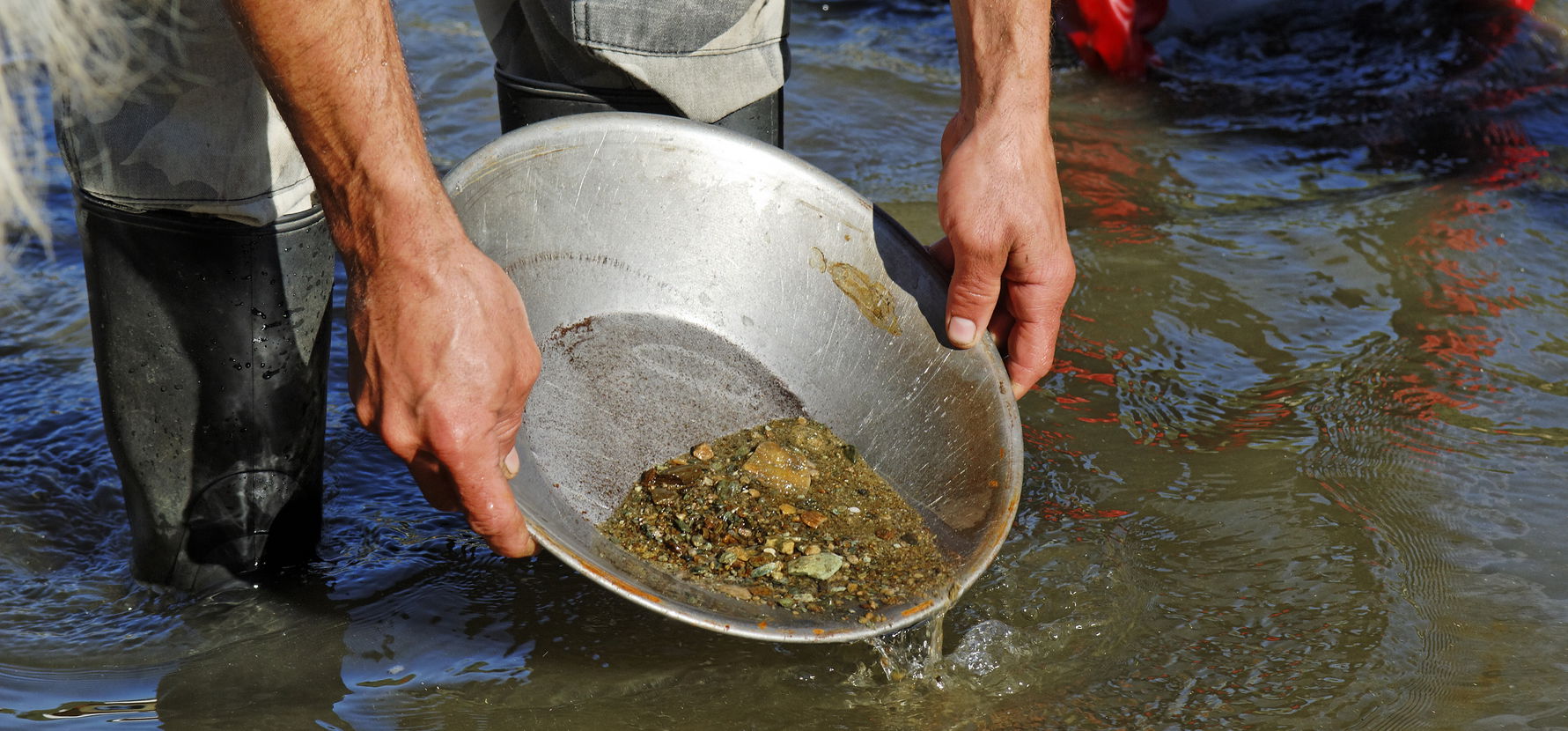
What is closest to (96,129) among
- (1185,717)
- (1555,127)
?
(1185,717)

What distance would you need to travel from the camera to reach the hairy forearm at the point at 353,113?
131 cm

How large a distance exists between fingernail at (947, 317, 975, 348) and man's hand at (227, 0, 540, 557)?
63 cm

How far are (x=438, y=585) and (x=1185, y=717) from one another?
1.18 metres

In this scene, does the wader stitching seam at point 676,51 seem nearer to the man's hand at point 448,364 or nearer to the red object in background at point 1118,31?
the man's hand at point 448,364

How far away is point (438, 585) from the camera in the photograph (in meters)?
2.10

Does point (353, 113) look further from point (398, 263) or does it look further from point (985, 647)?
point (985, 647)

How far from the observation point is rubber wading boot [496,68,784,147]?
2074 mm

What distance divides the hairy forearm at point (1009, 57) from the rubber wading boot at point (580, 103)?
45cm

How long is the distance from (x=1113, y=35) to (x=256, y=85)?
3281mm

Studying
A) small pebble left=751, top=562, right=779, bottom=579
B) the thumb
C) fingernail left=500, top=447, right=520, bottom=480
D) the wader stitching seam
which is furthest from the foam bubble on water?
the wader stitching seam

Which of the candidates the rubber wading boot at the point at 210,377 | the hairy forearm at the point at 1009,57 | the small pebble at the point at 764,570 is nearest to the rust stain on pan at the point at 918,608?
the small pebble at the point at 764,570

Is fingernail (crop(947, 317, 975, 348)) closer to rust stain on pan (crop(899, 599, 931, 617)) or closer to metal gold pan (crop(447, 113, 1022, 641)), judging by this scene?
metal gold pan (crop(447, 113, 1022, 641))

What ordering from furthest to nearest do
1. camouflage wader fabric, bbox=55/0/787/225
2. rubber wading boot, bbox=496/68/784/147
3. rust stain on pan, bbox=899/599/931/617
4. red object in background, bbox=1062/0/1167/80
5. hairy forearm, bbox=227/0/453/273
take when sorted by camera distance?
red object in background, bbox=1062/0/1167/80, rubber wading boot, bbox=496/68/784/147, camouflage wader fabric, bbox=55/0/787/225, rust stain on pan, bbox=899/599/931/617, hairy forearm, bbox=227/0/453/273

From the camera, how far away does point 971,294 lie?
175 cm
